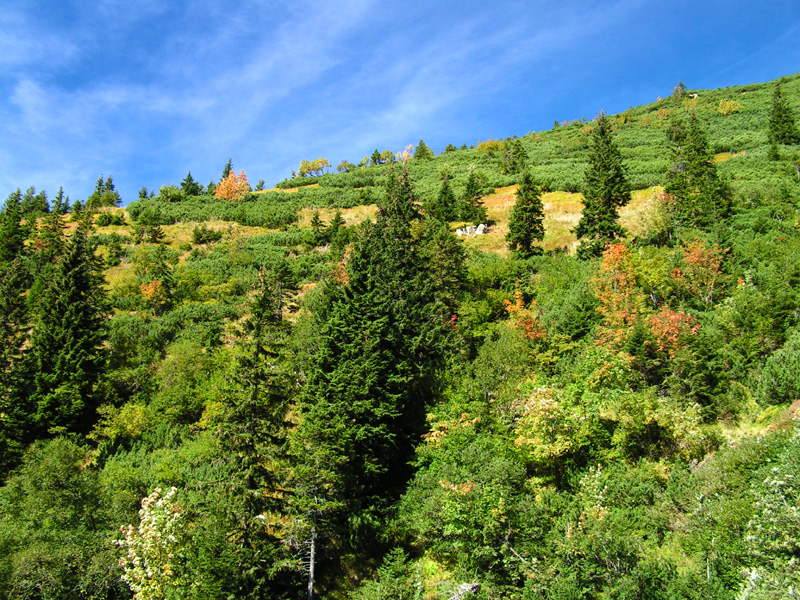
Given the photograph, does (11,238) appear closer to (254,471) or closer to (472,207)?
(472,207)

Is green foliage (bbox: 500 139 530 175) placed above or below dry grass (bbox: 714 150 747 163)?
above

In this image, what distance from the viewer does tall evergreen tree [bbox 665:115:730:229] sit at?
3788cm

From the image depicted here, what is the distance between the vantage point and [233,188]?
93562 millimetres

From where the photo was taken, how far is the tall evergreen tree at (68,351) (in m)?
29.6

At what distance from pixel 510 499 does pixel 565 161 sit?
8140 cm

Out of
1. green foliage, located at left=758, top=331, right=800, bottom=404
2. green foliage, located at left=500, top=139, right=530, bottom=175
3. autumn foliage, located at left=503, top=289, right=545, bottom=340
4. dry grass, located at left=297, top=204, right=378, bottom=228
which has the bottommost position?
green foliage, located at left=758, top=331, right=800, bottom=404

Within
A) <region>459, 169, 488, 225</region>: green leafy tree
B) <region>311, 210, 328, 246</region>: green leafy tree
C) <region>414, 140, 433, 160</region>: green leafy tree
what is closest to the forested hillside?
<region>459, 169, 488, 225</region>: green leafy tree

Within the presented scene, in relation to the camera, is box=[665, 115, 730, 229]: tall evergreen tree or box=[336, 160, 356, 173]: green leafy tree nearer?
box=[665, 115, 730, 229]: tall evergreen tree

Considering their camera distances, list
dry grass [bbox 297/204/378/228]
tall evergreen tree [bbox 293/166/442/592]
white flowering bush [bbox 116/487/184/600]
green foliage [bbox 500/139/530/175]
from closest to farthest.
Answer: white flowering bush [bbox 116/487/184/600], tall evergreen tree [bbox 293/166/442/592], dry grass [bbox 297/204/378/228], green foliage [bbox 500/139/530/175]

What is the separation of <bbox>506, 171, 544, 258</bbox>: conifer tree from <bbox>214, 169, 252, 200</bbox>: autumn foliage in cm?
6394

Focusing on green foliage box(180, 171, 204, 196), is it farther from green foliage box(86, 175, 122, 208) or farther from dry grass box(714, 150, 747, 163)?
dry grass box(714, 150, 747, 163)

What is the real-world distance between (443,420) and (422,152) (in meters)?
106

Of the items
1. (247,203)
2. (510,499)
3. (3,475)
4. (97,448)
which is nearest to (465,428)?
(510,499)

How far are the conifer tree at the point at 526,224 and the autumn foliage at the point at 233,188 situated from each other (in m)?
63.9
